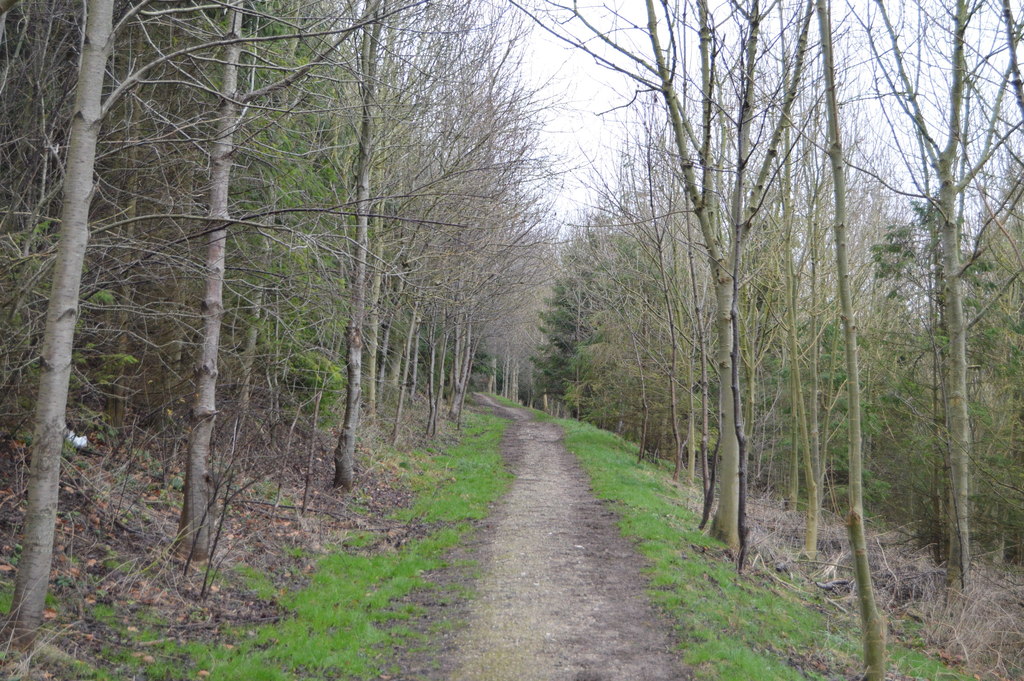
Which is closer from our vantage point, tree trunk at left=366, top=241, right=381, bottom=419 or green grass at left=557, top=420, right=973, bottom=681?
green grass at left=557, top=420, right=973, bottom=681

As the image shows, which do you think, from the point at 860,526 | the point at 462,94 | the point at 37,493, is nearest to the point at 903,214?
the point at 462,94

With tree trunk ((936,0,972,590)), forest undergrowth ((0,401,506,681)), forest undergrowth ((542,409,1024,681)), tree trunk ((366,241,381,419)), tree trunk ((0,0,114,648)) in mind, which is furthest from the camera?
tree trunk ((366,241,381,419))

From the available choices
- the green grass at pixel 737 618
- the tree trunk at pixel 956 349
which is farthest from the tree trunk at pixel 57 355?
the tree trunk at pixel 956 349

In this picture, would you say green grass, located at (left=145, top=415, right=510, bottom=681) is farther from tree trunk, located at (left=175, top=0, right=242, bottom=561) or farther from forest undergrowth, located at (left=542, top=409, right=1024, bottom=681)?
forest undergrowth, located at (left=542, top=409, right=1024, bottom=681)

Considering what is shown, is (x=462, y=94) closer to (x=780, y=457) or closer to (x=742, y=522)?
(x=742, y=522)

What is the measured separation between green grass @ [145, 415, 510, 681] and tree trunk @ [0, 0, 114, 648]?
986 mm

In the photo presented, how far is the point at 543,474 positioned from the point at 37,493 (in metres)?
12.8

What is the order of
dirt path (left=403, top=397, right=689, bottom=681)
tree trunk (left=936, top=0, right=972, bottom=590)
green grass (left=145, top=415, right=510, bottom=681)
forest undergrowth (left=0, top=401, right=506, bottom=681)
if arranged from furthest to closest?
tree trunk (left=936, top=0, right=972, bottom=590)
dirt path (left=403, top=397, right=689, bottom=681)
green grass (left=145, top=415, right=510, bottom=681)
forest undergrowth (left=0, top=401, right=506, bottom=681)

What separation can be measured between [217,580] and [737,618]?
16.1 feet

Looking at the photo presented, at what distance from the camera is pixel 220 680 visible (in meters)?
4.87

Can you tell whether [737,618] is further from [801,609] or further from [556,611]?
[801,609]

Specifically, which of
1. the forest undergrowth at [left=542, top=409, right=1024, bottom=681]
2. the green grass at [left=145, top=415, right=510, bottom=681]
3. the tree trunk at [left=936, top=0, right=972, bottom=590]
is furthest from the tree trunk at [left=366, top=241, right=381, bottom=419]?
the tree trunk at [left=936, top=0, right=972, bottom=590]

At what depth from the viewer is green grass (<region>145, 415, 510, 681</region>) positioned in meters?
5.16

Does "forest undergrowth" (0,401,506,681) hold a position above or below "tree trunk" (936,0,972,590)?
below
